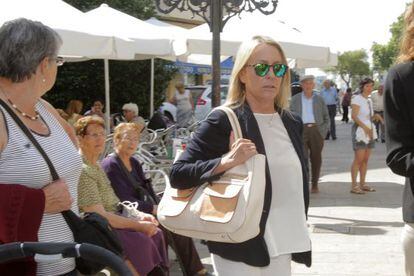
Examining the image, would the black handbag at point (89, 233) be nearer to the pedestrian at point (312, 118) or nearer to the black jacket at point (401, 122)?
the black jacket at point (401, 122)

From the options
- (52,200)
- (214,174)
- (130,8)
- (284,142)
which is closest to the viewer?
(52,200)

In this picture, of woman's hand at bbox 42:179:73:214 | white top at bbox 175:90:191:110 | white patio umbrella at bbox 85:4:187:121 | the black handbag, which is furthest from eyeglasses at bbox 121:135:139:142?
white top at bbox 175:90:191:110

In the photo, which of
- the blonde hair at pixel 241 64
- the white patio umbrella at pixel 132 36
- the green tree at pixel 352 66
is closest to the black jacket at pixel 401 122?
the blonde hair at pixel 241 64

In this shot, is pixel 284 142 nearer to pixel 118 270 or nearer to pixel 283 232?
pixel 283 232

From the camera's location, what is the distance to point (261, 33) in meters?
10.5

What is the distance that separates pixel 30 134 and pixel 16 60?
261 millimetres

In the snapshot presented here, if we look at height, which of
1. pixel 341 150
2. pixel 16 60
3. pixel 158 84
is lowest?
pixel 341 150

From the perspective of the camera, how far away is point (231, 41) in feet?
34.5

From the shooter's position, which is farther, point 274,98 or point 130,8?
point 130,8

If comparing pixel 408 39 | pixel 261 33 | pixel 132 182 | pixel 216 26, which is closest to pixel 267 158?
pixel 408 39

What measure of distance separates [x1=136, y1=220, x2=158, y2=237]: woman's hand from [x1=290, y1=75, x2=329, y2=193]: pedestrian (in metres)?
6.09

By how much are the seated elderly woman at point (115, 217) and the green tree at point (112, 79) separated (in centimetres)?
1178

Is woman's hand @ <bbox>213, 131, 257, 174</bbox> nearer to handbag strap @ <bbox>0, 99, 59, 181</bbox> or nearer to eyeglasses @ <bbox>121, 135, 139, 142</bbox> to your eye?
handbag strap @ <bbox>0, 99, 59, 181</bbox>

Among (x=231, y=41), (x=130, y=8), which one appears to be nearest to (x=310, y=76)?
(x=231, y=41)
